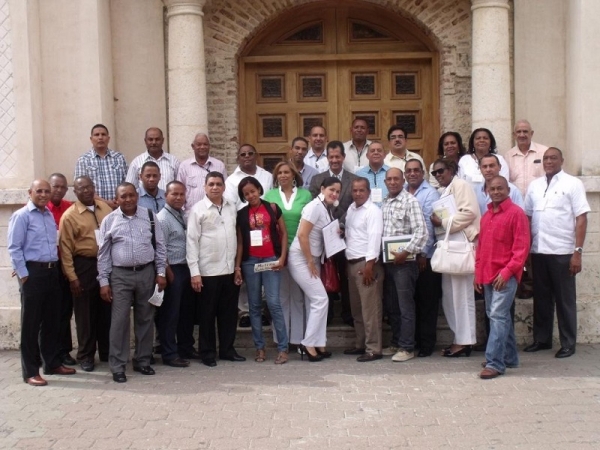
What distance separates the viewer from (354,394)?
706 centimetres

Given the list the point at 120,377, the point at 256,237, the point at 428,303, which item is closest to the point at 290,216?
the point at 256,237

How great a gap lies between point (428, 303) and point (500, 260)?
1235 mm

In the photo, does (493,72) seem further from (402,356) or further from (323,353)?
(323,353)

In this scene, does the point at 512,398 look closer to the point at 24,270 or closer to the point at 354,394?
the point at 354,394

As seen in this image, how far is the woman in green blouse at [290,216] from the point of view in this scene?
27.6ft

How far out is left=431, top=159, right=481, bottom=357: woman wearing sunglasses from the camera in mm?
8102

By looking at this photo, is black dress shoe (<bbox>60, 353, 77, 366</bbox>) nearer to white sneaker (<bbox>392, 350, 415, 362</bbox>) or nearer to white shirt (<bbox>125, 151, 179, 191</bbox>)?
white shirt (<bbox>125, 151, 179, 191</bbox>)

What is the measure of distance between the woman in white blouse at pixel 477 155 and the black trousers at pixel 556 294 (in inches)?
39.8

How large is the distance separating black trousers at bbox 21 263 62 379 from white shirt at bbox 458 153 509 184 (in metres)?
4.13

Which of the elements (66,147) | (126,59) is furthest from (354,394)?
(126,59)

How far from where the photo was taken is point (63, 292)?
8.28m

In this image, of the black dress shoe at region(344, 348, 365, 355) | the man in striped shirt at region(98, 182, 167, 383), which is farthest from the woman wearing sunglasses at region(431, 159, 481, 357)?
the man in striped shirt at region(98, 182, 167, 383)

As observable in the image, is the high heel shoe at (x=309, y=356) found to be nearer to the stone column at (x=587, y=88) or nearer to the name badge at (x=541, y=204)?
the name badge at (x=541, y=204)

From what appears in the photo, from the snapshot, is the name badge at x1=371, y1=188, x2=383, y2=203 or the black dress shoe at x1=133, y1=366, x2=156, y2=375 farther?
the name badge at x1=371, y1=188, x2=383, y2=203
